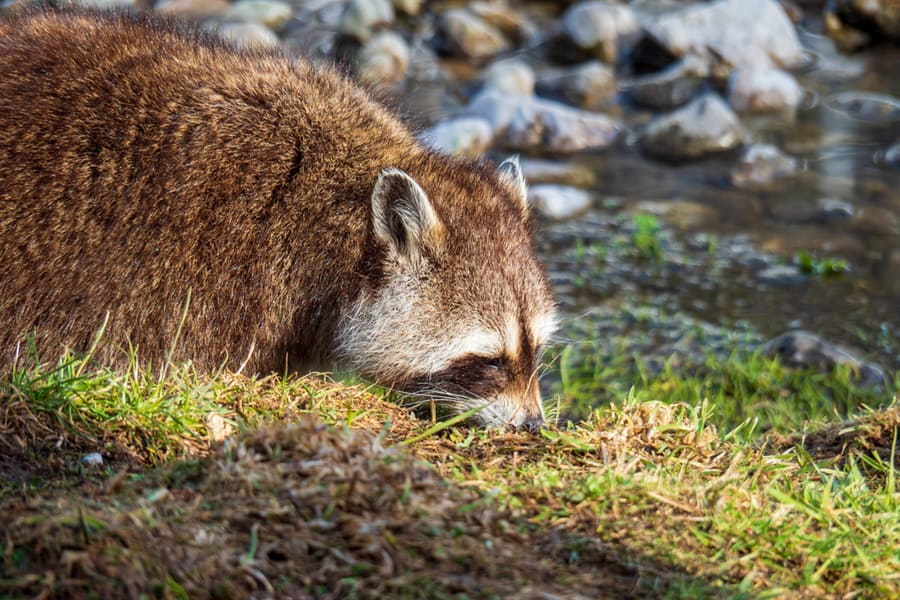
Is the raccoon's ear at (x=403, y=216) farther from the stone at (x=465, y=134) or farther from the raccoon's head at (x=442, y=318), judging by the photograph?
the stone at (x=465, y=134)

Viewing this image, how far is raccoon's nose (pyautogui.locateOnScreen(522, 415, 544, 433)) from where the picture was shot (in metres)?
4.60

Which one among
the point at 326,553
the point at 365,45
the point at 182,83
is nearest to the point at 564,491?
the point at 326,553

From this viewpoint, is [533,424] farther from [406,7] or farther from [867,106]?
[406,7]

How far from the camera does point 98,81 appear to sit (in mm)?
5008

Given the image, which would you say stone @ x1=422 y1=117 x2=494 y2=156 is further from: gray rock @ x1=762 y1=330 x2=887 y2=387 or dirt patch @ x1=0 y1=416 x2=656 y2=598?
dirt patch @ x1=0 y1=416 x2=656 y2=598

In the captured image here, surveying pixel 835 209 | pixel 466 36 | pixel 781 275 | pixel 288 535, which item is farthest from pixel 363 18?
pixel 288 535

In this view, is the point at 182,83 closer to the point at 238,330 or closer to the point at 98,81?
the point at 98,81

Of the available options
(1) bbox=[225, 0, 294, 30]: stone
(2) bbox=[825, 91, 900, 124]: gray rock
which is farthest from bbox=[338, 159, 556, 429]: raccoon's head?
(1) bbox=[225, 0, 294, 30]: stone

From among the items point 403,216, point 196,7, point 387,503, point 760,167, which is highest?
point 196,7

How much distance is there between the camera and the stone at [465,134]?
37.7 ft

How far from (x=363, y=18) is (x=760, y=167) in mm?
6086

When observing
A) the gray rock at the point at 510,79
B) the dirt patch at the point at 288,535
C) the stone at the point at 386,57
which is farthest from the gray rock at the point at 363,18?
the dirt patch at the point at 288,535

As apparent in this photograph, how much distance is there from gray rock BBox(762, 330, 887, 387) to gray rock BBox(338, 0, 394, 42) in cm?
820

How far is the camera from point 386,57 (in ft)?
45.7
